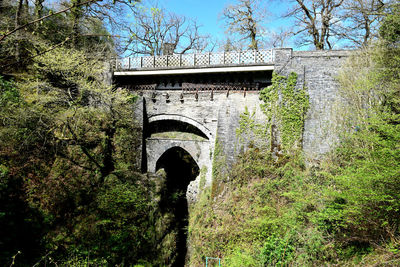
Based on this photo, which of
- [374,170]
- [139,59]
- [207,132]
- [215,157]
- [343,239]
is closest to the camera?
[374,170]

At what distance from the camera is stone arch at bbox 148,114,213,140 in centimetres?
1204

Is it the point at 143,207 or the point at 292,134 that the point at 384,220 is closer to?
the point at 292,134

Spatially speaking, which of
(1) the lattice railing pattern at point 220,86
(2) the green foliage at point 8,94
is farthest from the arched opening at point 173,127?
(2) the green foliage at point 8,94

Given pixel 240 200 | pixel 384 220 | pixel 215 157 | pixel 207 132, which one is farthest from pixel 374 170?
pixel 207 132

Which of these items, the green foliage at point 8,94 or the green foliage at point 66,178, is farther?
the green foliage at point 8,94

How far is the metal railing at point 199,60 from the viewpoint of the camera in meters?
10.7

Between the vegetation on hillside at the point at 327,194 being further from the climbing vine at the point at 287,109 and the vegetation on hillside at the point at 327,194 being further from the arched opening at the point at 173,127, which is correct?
the arched opening at the point at 173,127

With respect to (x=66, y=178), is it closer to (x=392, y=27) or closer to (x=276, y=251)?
(x=276, y=251)

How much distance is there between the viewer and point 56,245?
24.6 ft

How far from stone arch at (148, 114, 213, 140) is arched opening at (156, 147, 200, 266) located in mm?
1581

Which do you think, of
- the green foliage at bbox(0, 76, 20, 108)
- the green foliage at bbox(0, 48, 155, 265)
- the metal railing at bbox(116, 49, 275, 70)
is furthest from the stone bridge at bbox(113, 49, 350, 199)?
the green foliage at bbox(0, 76, 20, 108)

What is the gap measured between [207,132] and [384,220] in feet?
25.0

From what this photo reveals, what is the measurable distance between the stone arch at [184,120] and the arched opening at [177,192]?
5.19ft

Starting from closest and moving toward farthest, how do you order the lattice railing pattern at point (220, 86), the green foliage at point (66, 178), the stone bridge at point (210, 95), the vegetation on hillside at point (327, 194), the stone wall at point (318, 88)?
the vegetation on hillside at point (327, 194) → the green foliage at point (66, 178) → the stone wall at point (318, 88) → the stone bridge at point (210, 95) → the lattice railing pattern at point (220, 86)
